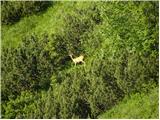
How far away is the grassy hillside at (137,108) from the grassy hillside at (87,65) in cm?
5

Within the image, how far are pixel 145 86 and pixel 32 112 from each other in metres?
5.21

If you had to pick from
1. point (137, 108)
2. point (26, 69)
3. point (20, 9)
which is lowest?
point (137, 108)

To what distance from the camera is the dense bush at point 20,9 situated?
30672 millimetres

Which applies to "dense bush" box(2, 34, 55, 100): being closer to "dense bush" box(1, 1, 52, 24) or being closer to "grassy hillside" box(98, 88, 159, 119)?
"grassy hillside" box(98, 88, 159, 119)

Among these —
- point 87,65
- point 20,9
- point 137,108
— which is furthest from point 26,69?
point 20,9

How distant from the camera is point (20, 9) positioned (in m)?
30.9

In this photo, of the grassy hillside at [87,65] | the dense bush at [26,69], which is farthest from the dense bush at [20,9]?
the dense bush at [26,69]

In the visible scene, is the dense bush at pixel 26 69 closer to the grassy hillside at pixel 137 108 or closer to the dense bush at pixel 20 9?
the grassy hillside at pixel 137 108

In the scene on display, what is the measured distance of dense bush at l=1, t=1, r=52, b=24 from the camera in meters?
30.7

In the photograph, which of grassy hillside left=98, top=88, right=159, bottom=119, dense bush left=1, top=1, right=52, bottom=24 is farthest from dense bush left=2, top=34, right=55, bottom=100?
dense bush left=1, top=1, right=52, bottom=24

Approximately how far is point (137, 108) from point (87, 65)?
16.3ft

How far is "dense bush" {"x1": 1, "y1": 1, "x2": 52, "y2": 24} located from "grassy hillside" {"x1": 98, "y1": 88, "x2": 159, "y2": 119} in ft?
38.6

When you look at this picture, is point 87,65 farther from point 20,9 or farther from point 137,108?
point 20,9

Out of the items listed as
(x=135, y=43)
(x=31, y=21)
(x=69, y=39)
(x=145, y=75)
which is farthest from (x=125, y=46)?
(x=31, y=21)
